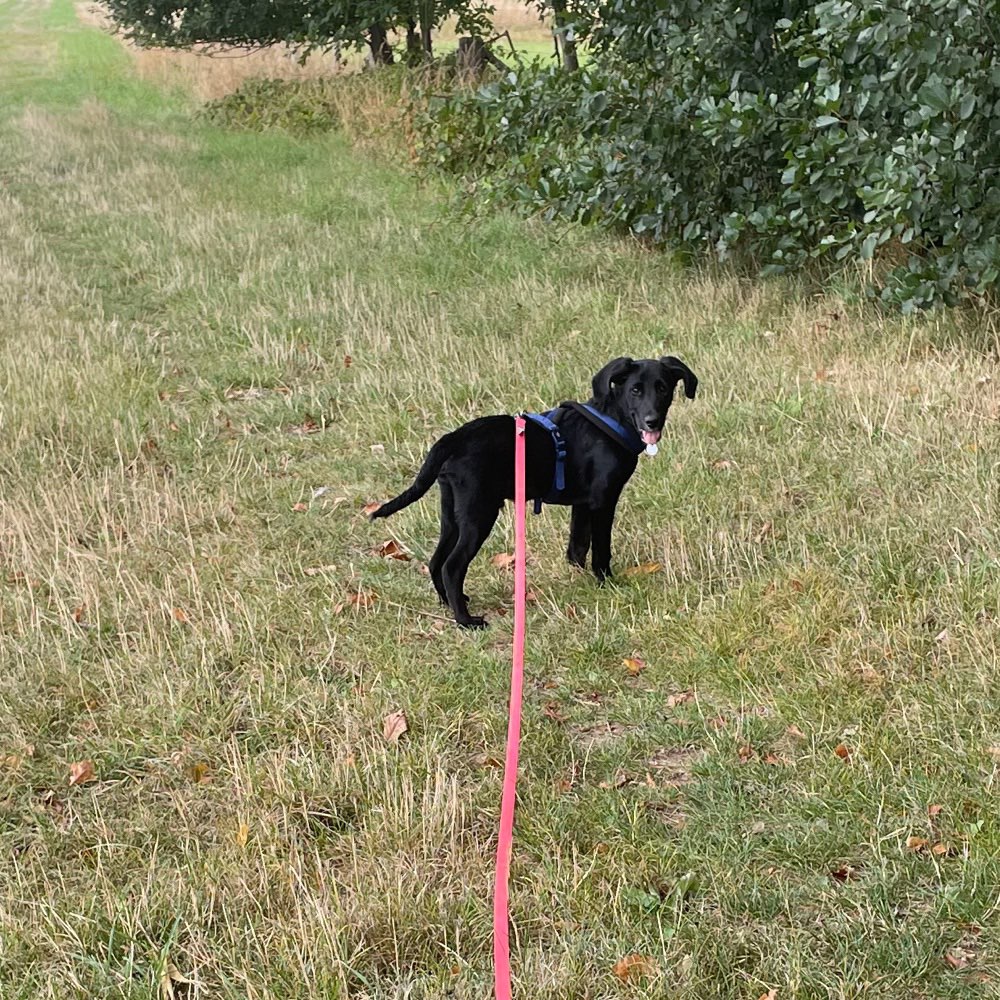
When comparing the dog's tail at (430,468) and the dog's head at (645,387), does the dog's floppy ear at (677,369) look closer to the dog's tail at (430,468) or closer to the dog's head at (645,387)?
the dog's head at (645,387)

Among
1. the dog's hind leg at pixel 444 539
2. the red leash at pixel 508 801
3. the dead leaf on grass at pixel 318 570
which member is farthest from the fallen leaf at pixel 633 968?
the dead leaf on grass at pixel 318 570

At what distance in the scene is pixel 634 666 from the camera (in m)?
3.72

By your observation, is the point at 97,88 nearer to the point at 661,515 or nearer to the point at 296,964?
the point at 661,515

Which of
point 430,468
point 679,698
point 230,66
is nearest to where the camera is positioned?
point 679,698

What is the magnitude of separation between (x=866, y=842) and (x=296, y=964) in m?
1.49

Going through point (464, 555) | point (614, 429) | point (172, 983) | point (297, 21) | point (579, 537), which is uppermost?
point (297, 21)

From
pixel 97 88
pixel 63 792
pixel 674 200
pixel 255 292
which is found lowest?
pixel 63 792

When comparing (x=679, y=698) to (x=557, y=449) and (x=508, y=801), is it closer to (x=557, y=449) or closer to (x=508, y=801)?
(x=557, y=449)

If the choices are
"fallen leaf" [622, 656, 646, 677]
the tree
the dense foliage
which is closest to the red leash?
"fallen leaf" [622, 656, 646, 677]

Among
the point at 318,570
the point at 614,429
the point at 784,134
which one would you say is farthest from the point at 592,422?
the point at 784,134

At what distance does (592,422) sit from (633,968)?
217cm

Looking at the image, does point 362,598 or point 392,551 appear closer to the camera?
point 362,598

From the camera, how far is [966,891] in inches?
101

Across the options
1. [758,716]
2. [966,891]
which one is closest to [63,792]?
[758,716]
